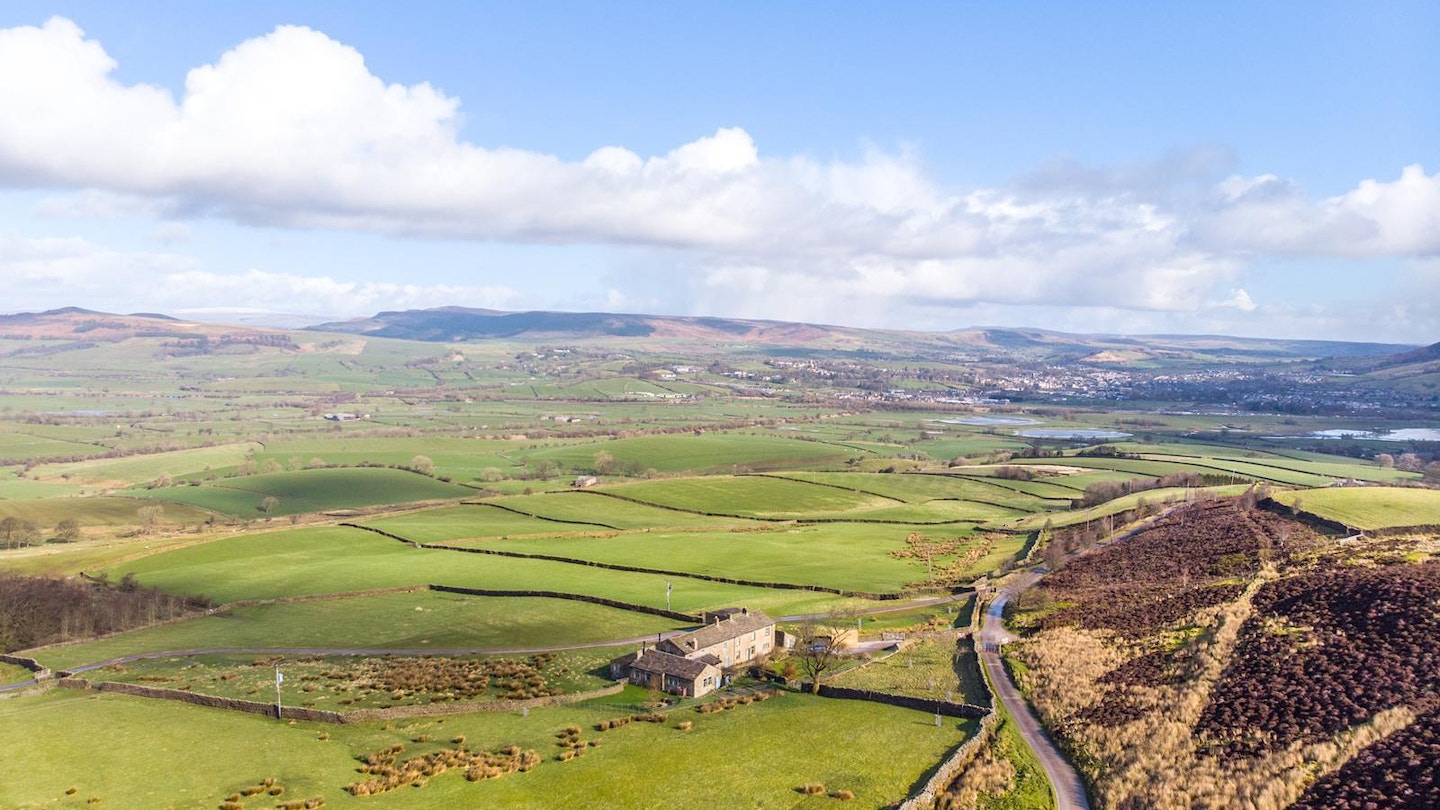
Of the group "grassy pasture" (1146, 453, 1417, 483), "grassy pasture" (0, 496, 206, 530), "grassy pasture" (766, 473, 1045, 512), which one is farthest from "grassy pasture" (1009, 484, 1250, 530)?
"grassy pasture" (0, 496, 206, 530)

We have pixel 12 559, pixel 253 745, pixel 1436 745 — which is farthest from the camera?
pixel 12 559

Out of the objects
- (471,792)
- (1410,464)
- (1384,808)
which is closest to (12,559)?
(471,792)

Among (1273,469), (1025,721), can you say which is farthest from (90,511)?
(1273,469)

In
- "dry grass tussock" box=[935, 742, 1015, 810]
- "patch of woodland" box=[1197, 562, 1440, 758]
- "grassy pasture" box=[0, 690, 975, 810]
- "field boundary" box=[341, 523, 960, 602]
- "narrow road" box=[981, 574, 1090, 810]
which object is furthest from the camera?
"field boundary" box=[341, 523, 960, 602]

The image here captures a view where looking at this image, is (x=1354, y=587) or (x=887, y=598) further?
(x=887, y=598)

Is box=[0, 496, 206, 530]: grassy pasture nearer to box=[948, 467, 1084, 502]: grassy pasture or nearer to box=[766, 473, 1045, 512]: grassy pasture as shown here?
box=[766, 473, 1045, 512]: grassy pasture

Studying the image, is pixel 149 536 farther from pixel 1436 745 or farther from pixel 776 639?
pixel 1436 745

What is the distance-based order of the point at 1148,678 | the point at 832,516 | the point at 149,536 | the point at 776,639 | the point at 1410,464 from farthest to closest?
the point at 1410,464 < the point at 832,516 < the point at 149,536 < the point at 776,639 < the point at 1148,678

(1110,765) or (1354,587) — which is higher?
(1354,587)
